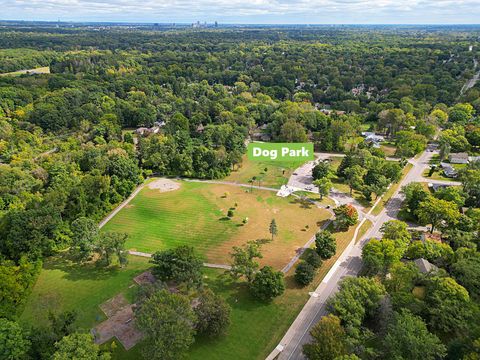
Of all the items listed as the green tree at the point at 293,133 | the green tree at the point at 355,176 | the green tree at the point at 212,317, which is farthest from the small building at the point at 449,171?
the green tree at the point at 212,317

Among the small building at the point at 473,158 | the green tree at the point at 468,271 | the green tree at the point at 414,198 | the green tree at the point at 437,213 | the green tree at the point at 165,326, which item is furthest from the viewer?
the small building at the point at 473,158

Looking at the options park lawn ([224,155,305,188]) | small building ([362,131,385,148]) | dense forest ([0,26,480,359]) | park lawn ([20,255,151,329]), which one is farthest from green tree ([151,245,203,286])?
small building ([362,131,385,148])

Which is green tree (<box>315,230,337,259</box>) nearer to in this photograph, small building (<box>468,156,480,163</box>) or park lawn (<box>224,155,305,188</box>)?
park lawn (<box>224,155,305,188</box>)

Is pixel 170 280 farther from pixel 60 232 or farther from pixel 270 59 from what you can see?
pixel 270 59

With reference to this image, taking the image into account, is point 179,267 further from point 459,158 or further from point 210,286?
point 459,158

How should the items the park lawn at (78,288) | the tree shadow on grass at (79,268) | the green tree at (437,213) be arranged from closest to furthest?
the park lawn at (78,288) < the tree shadow on grass at (79,268) < the green tree at (437,213)

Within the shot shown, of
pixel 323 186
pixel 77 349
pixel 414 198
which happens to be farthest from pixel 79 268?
pixel 414 198

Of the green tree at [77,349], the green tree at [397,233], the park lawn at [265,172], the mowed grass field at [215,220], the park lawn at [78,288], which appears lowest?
the park lawn at [78,288]

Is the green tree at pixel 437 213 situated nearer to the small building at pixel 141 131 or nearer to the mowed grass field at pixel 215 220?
the mowed grass field at pixel 215 220
